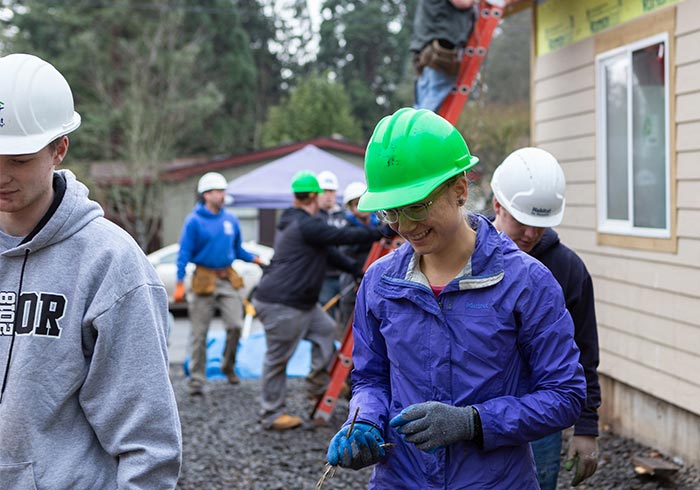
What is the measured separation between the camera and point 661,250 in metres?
6.64

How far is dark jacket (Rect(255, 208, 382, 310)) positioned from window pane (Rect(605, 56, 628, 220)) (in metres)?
2.35

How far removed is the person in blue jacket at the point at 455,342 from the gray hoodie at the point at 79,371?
0.58 metres

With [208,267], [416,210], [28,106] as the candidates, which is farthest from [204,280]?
[28,106]

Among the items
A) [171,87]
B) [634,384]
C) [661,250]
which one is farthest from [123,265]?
[171,87]

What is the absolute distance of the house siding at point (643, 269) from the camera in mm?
6215

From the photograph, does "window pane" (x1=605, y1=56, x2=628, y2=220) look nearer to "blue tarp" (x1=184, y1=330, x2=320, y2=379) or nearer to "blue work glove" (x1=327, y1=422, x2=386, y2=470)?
"blue tarp" (x1=184, y1=330, x2=320, y2=379)

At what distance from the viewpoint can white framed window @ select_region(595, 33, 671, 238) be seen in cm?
675

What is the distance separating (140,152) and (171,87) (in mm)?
3804

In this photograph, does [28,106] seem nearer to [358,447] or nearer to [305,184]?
[358,447]

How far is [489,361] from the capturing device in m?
2.45

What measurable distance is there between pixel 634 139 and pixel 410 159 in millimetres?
5229

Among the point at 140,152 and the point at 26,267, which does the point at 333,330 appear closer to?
the point at 26,267

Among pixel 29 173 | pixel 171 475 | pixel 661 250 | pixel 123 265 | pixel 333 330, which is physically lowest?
pixel 333 330

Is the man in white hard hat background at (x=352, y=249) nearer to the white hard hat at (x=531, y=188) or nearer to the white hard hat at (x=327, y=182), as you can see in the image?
the white hard hat at (x=327, y=182)
